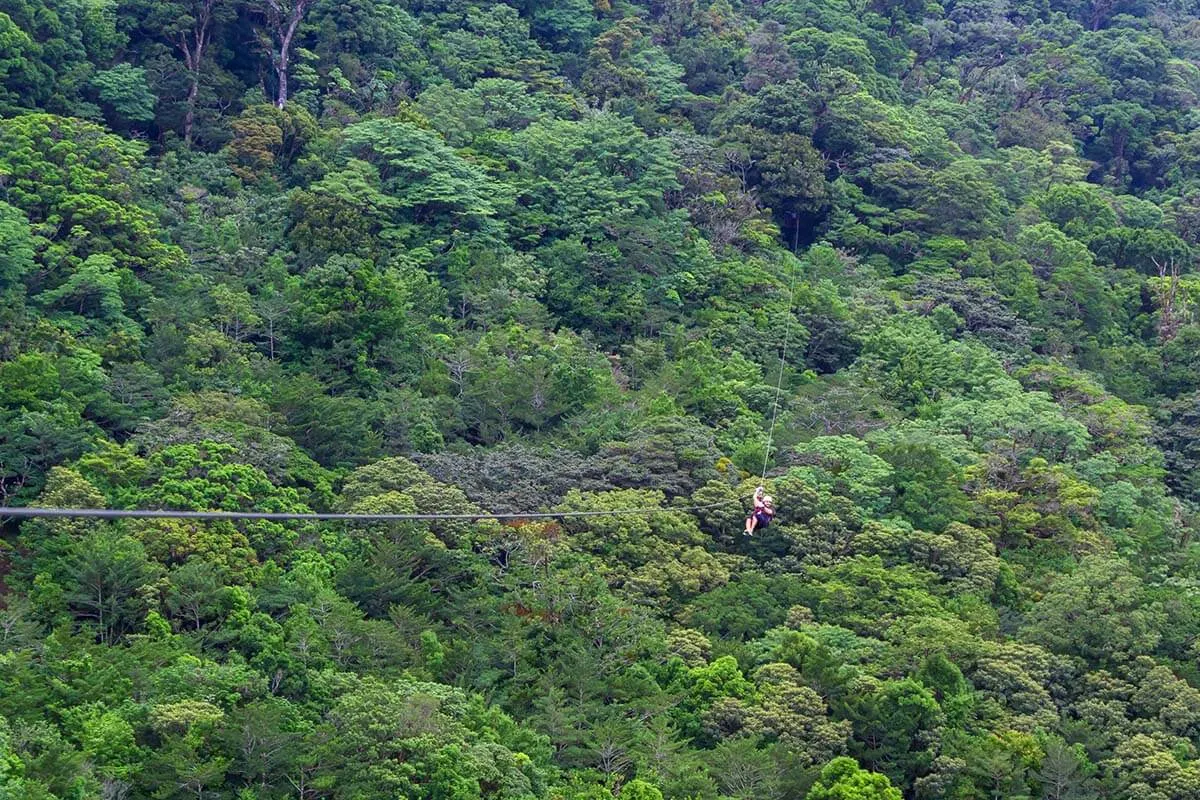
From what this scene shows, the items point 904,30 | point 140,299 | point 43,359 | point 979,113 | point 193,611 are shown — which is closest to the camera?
point 193,611

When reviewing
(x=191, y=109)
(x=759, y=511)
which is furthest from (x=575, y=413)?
(x=191, y=109)

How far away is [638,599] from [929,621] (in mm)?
4065

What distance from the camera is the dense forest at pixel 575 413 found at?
20.5m

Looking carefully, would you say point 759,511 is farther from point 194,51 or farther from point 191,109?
point 194,51

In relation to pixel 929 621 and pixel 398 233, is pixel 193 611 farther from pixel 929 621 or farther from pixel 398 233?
pixel 398 233

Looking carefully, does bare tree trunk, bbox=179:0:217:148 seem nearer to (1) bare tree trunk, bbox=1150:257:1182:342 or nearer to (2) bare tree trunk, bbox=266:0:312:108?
(2) bare tree trunk, bbox=266:0:312:108

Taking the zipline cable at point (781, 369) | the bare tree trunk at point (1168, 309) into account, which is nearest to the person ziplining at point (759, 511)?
the zipline cable at point (781, 369)

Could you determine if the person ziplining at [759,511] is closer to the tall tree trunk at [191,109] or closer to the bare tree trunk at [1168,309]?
the bare tree trunk at [1168,309]

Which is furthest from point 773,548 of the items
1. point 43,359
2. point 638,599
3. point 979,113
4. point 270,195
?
point 979,113

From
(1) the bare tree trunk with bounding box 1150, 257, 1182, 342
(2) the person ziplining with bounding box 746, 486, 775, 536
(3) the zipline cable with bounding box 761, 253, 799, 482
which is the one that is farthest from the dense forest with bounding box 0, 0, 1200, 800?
(2) the person ziplining with bounding box 746, 486, 775, 536

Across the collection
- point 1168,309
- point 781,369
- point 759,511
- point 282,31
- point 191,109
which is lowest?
point 781,369

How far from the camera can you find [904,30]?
46.7m

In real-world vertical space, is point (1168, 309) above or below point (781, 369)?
above

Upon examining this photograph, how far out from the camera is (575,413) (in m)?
27.9
